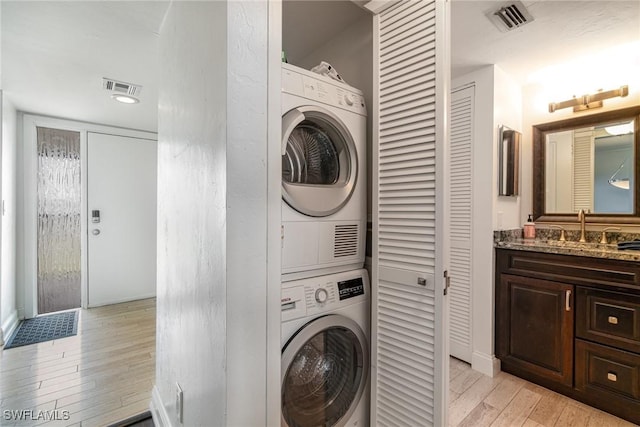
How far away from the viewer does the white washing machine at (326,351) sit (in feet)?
3.72

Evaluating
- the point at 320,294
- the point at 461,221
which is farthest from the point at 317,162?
the point at 461,221

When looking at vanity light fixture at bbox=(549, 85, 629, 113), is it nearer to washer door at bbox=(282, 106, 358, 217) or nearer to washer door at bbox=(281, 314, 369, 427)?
washer door at bbox=(282, 106, 358, 217)

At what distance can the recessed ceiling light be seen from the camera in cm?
253

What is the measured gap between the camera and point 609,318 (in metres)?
1.71

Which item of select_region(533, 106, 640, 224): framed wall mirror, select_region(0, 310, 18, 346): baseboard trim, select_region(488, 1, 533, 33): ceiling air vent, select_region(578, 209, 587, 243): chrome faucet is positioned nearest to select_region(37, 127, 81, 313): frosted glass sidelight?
select_region(0, 310, 18, 346): baseboard trim

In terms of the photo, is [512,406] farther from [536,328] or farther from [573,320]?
[573,320]

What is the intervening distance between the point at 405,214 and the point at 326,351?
706mm

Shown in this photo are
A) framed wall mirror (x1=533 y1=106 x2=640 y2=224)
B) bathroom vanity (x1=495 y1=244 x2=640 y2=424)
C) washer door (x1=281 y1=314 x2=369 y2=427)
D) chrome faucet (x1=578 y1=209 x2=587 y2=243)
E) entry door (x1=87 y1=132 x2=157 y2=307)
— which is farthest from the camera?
entry door (x1=87 y1=132 x2=157 y2=307)

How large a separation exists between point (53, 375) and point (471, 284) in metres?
3.21

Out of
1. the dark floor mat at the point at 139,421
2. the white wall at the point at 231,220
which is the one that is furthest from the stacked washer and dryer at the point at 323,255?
the dark floor mat at the point at 139,421

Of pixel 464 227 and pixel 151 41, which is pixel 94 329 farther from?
pixel 464 227

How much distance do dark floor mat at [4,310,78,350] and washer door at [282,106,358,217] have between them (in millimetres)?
3025

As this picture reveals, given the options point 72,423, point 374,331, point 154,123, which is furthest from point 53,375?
point 154,123

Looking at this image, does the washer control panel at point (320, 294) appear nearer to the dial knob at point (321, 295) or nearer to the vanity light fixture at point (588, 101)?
the dial knob at point (321, 295)
